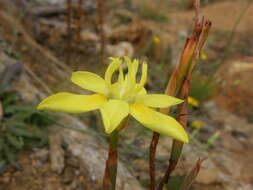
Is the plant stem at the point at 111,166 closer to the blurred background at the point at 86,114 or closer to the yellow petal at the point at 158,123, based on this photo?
the yellow petal at the point at 158,123

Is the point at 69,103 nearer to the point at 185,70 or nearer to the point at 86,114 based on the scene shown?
the point at 185,70

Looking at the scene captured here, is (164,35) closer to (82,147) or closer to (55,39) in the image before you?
(55,39)

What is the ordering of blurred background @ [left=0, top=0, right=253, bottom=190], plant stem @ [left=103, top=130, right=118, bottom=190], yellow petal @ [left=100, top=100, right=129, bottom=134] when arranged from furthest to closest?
1. blurred background @ [left=0, top=0, right=253, bottom=190]
2. plant stem @ [left=103, top=130, right=118, bottom=190]
3. yellow petal @ [left=100, top=100, right=129, bottom=134]

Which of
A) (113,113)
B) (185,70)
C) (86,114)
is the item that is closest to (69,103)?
(113,113)

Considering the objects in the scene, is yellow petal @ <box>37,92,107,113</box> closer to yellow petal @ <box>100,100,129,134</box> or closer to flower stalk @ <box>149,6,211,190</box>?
yellow petal @ <box>100,100,129,134</box>

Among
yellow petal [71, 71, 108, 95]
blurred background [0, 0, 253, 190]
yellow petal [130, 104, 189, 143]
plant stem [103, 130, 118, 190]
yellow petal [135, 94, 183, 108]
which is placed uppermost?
yellow petal [71, 71, 108, 95]

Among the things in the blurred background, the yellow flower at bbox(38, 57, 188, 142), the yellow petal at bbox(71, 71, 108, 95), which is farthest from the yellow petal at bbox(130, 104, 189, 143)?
the blurred background

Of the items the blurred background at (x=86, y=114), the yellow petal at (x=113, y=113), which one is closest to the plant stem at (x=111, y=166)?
the yellow petal at (x=113, y=113)
